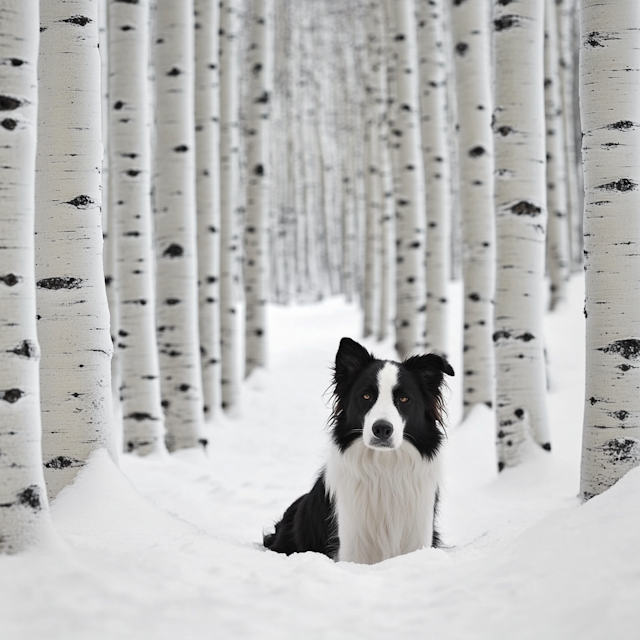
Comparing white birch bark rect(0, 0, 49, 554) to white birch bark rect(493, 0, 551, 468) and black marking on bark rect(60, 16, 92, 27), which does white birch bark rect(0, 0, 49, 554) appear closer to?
black marking on bark rect(60, 16, 92, 27)

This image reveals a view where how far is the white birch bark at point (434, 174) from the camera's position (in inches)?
332

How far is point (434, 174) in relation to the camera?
859 centimetres

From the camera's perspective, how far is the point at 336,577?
2338mm

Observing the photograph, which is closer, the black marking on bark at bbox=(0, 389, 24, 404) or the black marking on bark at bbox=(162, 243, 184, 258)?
the black marking on bark at bbox=(0, 389, 24, 404)

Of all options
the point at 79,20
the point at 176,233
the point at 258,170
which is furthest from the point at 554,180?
the point at 79,20

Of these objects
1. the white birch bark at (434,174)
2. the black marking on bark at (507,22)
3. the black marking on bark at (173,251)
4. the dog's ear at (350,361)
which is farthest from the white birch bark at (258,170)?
the dog's ear at (350,361)

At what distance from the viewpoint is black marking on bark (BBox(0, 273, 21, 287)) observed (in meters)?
2.23

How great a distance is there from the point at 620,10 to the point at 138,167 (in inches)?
138

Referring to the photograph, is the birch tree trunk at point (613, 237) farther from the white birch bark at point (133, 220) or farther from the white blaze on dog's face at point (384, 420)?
the white birch bark at point (133, 220)

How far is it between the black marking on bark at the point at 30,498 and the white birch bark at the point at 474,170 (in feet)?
16.5

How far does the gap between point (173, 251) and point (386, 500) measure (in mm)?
3505

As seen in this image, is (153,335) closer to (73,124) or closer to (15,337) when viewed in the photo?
(73,124)

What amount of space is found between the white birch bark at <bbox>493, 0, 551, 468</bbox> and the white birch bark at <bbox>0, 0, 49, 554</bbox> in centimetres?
332

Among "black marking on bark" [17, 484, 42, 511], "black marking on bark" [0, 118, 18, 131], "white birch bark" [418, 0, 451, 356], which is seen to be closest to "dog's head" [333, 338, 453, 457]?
"black marking on bark" [17, 484, 42, 511]
